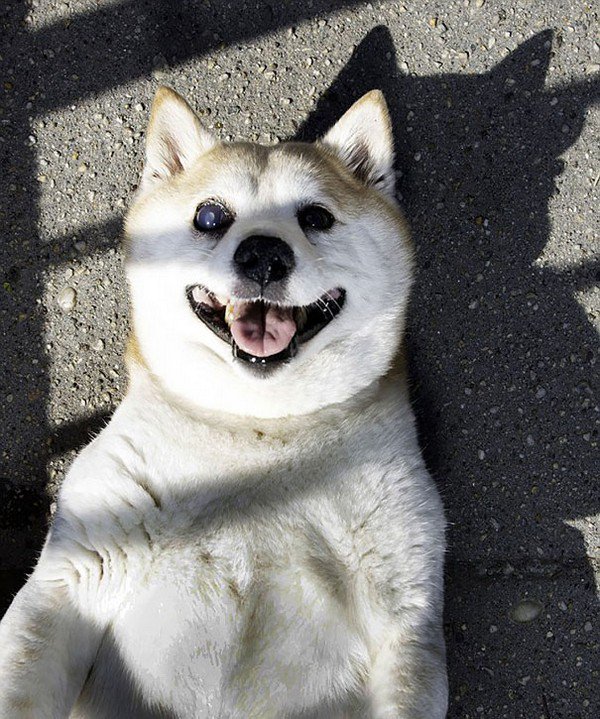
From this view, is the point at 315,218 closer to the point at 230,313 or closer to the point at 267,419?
the point at 230,313

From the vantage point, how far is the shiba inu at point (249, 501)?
7.50 ft

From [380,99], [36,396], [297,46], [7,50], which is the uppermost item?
[7,50]

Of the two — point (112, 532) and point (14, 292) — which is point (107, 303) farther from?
point (112, 532)

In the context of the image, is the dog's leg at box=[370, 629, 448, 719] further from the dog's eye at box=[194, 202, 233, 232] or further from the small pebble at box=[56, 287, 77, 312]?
the small pebble at box=[56, 287, 77, 312]

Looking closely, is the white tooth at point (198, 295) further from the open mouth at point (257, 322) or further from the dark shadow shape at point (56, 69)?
the dark shadow shape at point (56, 69)

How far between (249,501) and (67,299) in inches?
57.9

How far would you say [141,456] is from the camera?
2.44 meters

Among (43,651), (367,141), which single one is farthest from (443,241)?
(43,651)

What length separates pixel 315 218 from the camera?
2502 mm

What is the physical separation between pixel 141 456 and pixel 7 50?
2189 millimetres

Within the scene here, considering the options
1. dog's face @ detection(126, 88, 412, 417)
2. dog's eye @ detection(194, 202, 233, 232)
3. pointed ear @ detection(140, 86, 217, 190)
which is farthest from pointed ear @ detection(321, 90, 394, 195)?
dog's eye @ detection(194, 202, 233, 232)

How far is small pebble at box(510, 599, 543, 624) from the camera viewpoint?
3145mm

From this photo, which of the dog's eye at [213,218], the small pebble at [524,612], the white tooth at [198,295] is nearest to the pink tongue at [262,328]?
the white tooth at [198,295]

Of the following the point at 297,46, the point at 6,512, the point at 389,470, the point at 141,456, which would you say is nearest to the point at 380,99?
the point at 297,46
